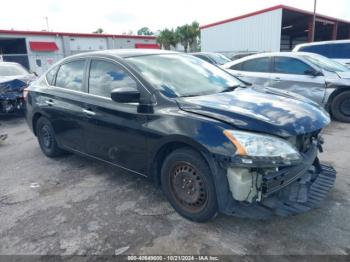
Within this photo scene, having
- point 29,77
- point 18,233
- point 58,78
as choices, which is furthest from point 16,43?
point 18,233

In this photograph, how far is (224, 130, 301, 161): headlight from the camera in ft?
7.74

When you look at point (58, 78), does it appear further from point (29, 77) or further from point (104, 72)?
point (29, 77)

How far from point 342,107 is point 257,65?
7.06ft

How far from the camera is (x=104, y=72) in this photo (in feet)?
11.9

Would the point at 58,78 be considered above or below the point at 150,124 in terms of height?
above

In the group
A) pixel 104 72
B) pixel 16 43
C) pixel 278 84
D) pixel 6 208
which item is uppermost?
Answer: pixel 16 43

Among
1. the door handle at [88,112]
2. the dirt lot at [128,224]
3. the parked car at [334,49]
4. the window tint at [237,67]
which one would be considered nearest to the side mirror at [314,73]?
the window tint at [237,67]

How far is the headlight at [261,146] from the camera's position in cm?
236

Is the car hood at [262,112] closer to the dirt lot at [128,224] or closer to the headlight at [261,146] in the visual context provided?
the headlight at [261,146]

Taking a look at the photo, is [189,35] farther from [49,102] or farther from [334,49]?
[49,102]

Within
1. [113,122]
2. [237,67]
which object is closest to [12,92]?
[113,122]

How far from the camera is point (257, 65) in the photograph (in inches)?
A: 293

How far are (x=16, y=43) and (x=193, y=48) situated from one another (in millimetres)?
23921

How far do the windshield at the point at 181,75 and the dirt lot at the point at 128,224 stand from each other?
1.26m
